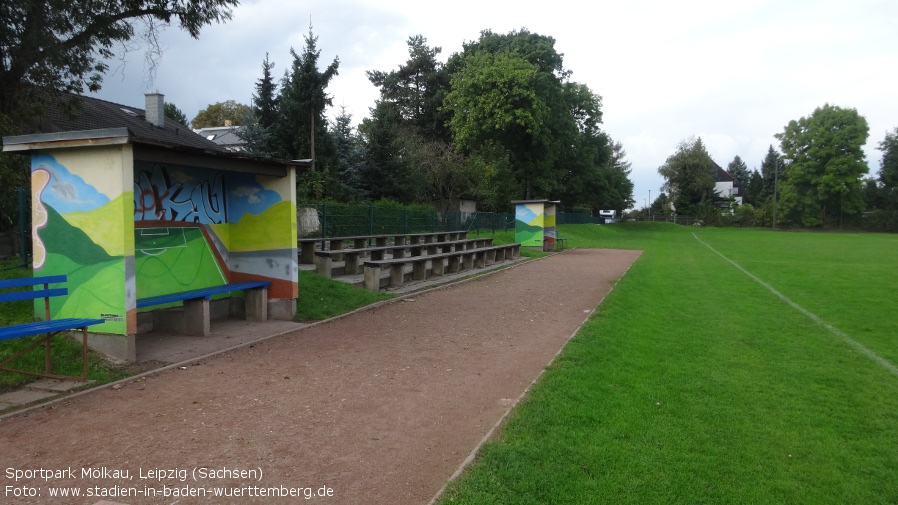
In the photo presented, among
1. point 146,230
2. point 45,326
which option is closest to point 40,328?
point 45,326

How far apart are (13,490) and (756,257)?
28844 mm

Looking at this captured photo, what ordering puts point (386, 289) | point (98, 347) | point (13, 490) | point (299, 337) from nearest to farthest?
1. point (13, 490)
2. point (98, 347)
3. point (299, 337)
4. point (386, 289)

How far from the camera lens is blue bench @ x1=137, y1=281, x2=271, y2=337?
25.6ft

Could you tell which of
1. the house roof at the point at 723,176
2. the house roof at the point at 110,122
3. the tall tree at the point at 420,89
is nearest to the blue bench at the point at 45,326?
the house roof at the point at 110,122

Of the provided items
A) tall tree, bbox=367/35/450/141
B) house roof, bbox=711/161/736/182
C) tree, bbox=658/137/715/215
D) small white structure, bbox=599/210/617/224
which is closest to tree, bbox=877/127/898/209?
tree, bbox=658/137/715/215

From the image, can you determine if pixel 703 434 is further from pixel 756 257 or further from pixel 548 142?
pixel 548 142

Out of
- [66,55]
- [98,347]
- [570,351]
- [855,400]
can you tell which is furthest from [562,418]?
[66,55]

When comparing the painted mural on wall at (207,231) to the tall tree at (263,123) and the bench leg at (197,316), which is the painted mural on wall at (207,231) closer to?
the bench leg at (197,316)

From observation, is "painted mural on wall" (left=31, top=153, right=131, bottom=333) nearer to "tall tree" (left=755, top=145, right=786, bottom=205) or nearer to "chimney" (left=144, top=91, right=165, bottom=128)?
"chimney" (left=144, top=91, right=165, bottom=128)

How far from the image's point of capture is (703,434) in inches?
A: 192

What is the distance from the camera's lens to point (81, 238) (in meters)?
6.81

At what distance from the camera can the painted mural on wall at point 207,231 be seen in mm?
8295

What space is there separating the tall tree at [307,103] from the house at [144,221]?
55.9 feet

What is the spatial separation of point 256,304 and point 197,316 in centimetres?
140
